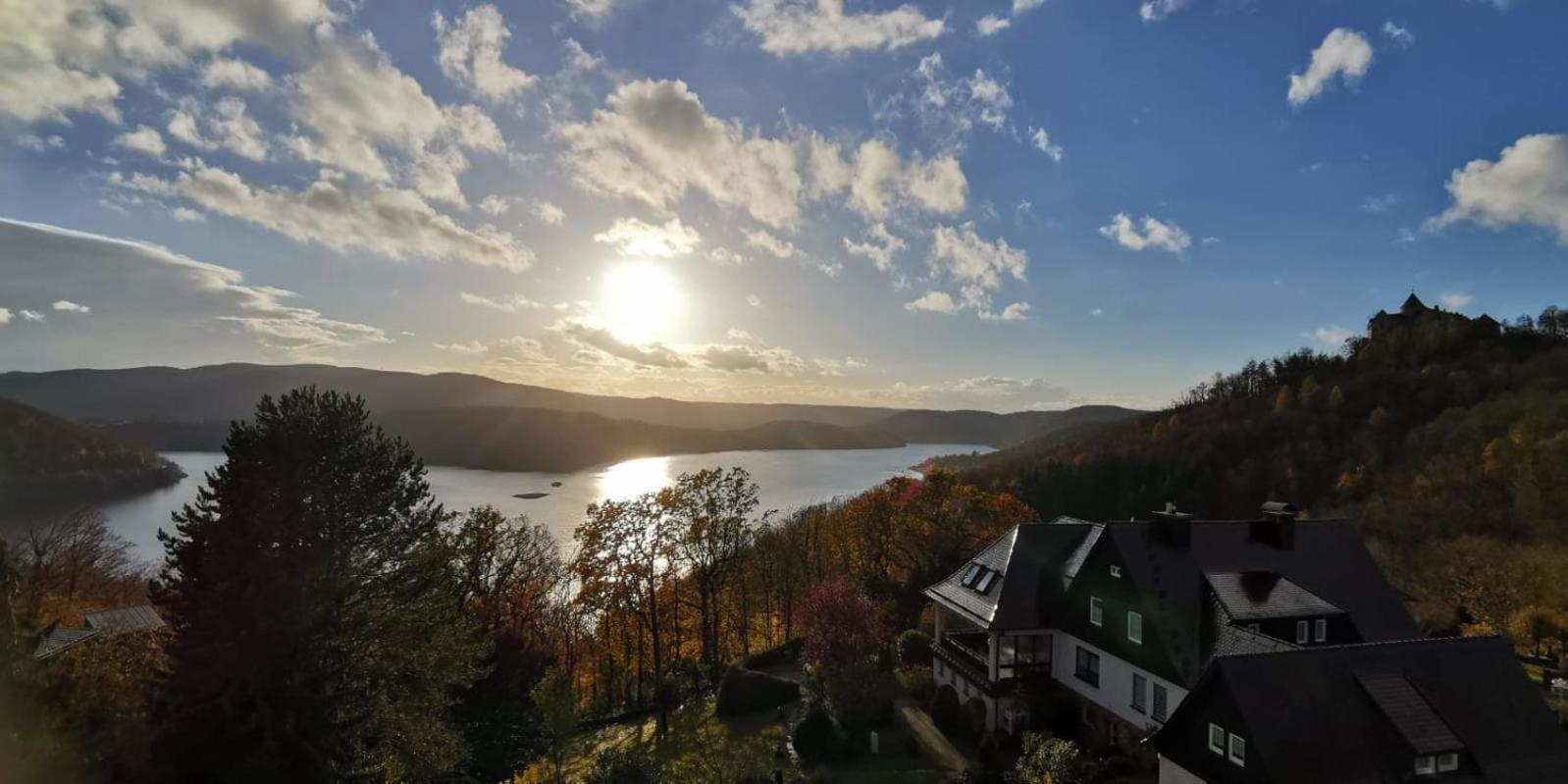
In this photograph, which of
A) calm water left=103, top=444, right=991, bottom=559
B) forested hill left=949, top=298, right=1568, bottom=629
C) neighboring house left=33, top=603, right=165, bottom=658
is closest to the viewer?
neighboring house left=33, top=603, right=165, bottom=658

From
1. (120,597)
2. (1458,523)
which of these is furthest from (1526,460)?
(120,597)

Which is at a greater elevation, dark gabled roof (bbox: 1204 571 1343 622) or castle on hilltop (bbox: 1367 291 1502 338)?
castle on hilltop (bbox: 1367 291 1502 338)

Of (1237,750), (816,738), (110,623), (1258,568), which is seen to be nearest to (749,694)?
(816,738)

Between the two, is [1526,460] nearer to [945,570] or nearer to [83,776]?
[945,570]

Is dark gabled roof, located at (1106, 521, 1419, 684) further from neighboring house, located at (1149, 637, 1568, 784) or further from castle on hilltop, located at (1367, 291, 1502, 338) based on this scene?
castle on hilltop, located at (1367, 291, 1502, 338)

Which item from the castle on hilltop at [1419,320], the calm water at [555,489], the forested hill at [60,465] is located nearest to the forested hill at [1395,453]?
the castle on hilltop at [1419,320]

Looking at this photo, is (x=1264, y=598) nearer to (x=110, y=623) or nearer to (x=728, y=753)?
(x=728, y=753)

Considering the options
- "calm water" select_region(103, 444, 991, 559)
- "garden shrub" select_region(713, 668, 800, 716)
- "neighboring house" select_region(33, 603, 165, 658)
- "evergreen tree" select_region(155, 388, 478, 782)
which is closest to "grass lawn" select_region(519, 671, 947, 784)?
"garden shrub" select_region(713, 668, 800, 716)
